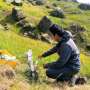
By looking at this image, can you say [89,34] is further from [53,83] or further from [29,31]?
[53,83]

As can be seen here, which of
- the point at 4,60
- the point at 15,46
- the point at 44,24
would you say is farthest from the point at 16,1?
the point at 4,60

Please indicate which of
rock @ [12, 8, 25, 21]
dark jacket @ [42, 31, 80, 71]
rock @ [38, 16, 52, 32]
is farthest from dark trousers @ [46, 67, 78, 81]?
rock @ [12, 8, 25, 21]

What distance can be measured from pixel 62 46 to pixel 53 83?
143cm

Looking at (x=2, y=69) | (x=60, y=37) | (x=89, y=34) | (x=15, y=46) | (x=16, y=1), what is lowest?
(x=89, y=34)

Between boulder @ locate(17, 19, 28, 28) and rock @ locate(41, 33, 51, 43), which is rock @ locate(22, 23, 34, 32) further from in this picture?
rock @ locate(41, 33, 51, 43)

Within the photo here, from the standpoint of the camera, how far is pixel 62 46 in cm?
1572

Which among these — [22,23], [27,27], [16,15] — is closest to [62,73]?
[27,27]

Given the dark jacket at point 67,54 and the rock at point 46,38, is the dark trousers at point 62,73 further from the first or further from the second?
the rock at point 46,38

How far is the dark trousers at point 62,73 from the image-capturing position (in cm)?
1600

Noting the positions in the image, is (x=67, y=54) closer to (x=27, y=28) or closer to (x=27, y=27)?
(x=27, y=28)

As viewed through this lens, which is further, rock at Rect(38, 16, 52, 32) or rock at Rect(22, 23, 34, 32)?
rock at Rect(38, 16, 52, 32)

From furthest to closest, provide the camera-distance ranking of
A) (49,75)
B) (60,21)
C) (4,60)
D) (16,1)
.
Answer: (60,21)
(16,1)
(4,60)
(49,75)

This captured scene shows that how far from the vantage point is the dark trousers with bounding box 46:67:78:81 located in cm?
1600

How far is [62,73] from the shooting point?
16.0m
